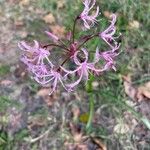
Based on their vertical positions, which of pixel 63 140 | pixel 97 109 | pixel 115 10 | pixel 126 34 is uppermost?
Result: pixel 115 10

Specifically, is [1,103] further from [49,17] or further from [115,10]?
[115,10]

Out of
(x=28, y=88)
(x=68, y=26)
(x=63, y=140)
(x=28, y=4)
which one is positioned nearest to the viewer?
(x=63, y=140)

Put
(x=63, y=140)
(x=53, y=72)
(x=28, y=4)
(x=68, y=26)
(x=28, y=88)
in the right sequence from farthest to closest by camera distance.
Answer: (x=28, y=4) → (x=68, y=26) → (x=28, y=88) → (x=63, y=140) → (x=53, y=72)

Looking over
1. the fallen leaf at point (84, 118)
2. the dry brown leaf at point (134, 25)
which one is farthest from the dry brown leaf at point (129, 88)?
the dry brown leaf at point (134, 25)

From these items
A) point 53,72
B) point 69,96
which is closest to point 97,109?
point 69,96

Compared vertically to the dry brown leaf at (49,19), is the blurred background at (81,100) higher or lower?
lower

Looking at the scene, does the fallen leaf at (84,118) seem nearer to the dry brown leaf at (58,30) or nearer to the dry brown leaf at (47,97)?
the dry brown leaf at (47,97)

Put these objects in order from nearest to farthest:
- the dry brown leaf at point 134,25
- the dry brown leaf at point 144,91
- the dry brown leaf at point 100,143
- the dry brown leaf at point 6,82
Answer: the dry brown leaf at point 100,143
the dry brown leaf at point 144,91
the dry brown leaf at point 6,82
the dry brown leaf at point 134,25

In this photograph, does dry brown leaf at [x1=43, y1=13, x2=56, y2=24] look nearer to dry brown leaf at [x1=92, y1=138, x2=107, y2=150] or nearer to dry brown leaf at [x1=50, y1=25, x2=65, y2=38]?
dry brown leaf at [x1=50, y1=25, x2=65, y2=38]
